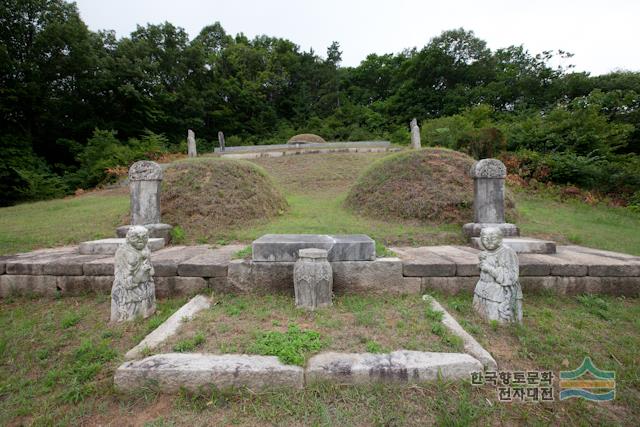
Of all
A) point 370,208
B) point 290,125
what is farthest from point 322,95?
point 370,208

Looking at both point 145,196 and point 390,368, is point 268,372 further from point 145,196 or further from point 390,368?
point 145,196

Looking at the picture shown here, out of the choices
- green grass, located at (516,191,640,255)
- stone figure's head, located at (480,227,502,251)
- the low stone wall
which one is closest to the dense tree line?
green grass, located at (516,191,640,255)

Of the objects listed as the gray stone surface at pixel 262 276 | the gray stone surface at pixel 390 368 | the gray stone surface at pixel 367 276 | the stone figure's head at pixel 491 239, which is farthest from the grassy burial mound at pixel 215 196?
the stone figure's head at pixel 491 239

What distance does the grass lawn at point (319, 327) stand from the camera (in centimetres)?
237

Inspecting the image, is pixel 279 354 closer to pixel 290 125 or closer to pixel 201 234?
pixel 201 234

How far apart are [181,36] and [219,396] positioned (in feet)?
107

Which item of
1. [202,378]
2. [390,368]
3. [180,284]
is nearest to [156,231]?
[180,284]

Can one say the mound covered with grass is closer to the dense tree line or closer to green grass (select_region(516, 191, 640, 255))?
green grass (select_region(516, 191, 640, 255))

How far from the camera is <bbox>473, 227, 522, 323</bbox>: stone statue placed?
112 inches

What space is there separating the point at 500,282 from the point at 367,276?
1.42 meters

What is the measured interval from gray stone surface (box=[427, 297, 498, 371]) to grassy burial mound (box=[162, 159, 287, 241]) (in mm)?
4388

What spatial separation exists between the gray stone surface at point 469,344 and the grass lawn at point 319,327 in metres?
0.09

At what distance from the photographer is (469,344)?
242cm

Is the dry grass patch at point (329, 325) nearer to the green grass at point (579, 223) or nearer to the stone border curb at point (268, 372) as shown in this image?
the stone border curb at point (268, 372)
